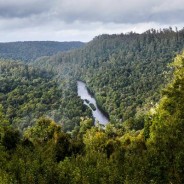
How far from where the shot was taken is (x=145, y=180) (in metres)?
58.8

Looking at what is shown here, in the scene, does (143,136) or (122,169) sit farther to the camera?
(143,136)

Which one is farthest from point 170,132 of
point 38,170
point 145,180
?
point 38,170

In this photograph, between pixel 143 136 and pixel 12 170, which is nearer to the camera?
pixel 12 170

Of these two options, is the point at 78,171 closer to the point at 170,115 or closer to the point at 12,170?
the point at 12,170

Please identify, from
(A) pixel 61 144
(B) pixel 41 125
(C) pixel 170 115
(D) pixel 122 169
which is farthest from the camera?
(B) pixel 41 125

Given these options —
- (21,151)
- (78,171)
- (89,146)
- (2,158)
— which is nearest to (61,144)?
(89,146)

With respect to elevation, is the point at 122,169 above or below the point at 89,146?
above

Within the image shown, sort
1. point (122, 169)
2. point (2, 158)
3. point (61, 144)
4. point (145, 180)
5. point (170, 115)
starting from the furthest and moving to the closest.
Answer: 1. point (61, 144)
2. point (170, 115)
3. point (2, 158)
4. point (122, 169)
5. point (145, 180)

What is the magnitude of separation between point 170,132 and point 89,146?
136 feet

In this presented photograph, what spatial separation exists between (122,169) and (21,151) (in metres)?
25.7

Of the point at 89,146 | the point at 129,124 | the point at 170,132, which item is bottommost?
the point at 129,124

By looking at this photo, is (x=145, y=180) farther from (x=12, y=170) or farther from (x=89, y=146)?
(x=89, y=146)

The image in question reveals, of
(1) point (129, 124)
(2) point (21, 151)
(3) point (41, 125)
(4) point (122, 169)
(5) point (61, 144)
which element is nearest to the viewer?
(4) point (122, 169)

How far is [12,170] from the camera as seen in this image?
63.2 metres
